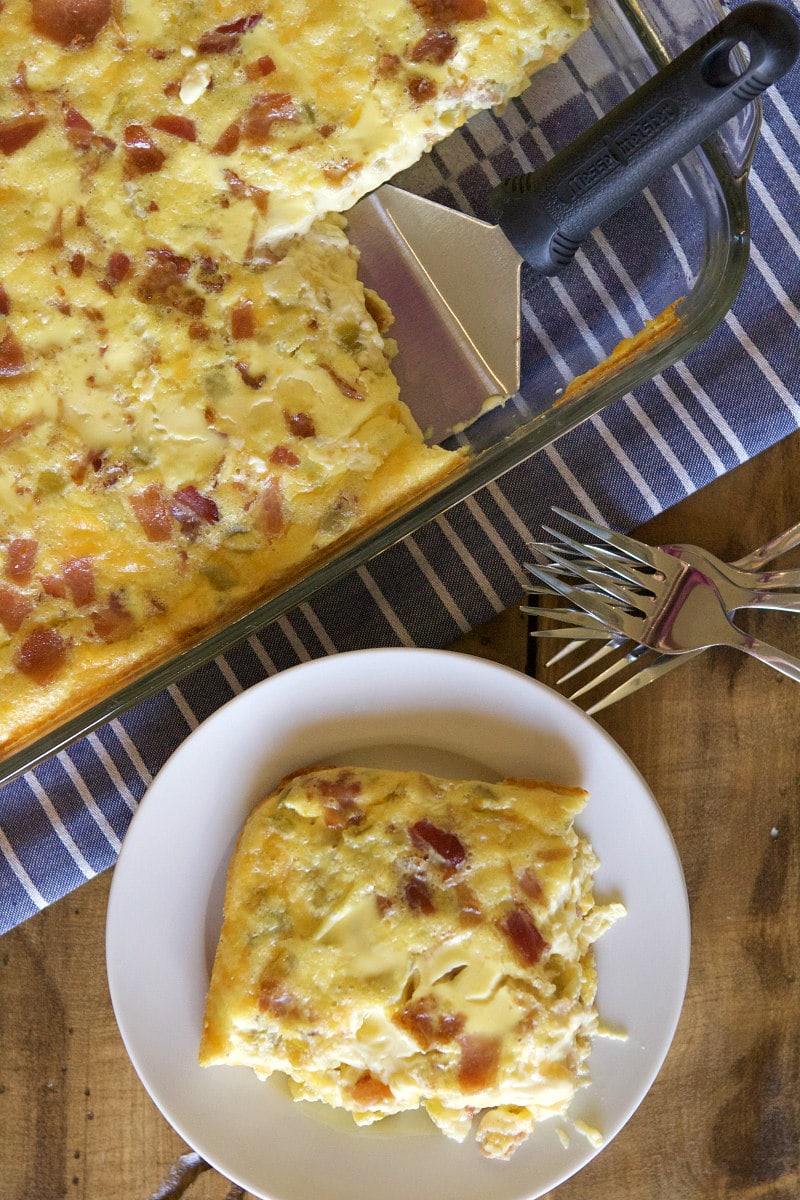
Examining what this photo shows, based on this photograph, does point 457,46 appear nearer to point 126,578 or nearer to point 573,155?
point 573,155

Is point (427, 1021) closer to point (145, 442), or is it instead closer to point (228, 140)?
point (145, 442)

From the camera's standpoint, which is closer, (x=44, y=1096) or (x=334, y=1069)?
(x=334, y=1069)

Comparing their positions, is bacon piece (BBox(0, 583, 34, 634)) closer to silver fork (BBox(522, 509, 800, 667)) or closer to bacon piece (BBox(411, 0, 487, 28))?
silver fork (BBox(522, 509, 800, 667))

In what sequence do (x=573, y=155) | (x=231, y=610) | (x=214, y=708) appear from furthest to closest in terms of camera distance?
(x=214, y=708) → (x=231, y=610) → (x=573, y=155)

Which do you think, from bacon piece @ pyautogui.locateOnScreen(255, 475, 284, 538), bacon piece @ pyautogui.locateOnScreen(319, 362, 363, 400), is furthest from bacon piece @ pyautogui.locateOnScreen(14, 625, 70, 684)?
bacon piece @ pyautogui.locateOnScreen(319, 362, 363, 400)

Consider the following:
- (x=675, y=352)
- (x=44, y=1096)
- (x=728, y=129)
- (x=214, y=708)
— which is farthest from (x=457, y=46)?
(x=44, y=1096)

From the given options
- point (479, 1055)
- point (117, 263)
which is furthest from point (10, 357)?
point (479, 1055)
